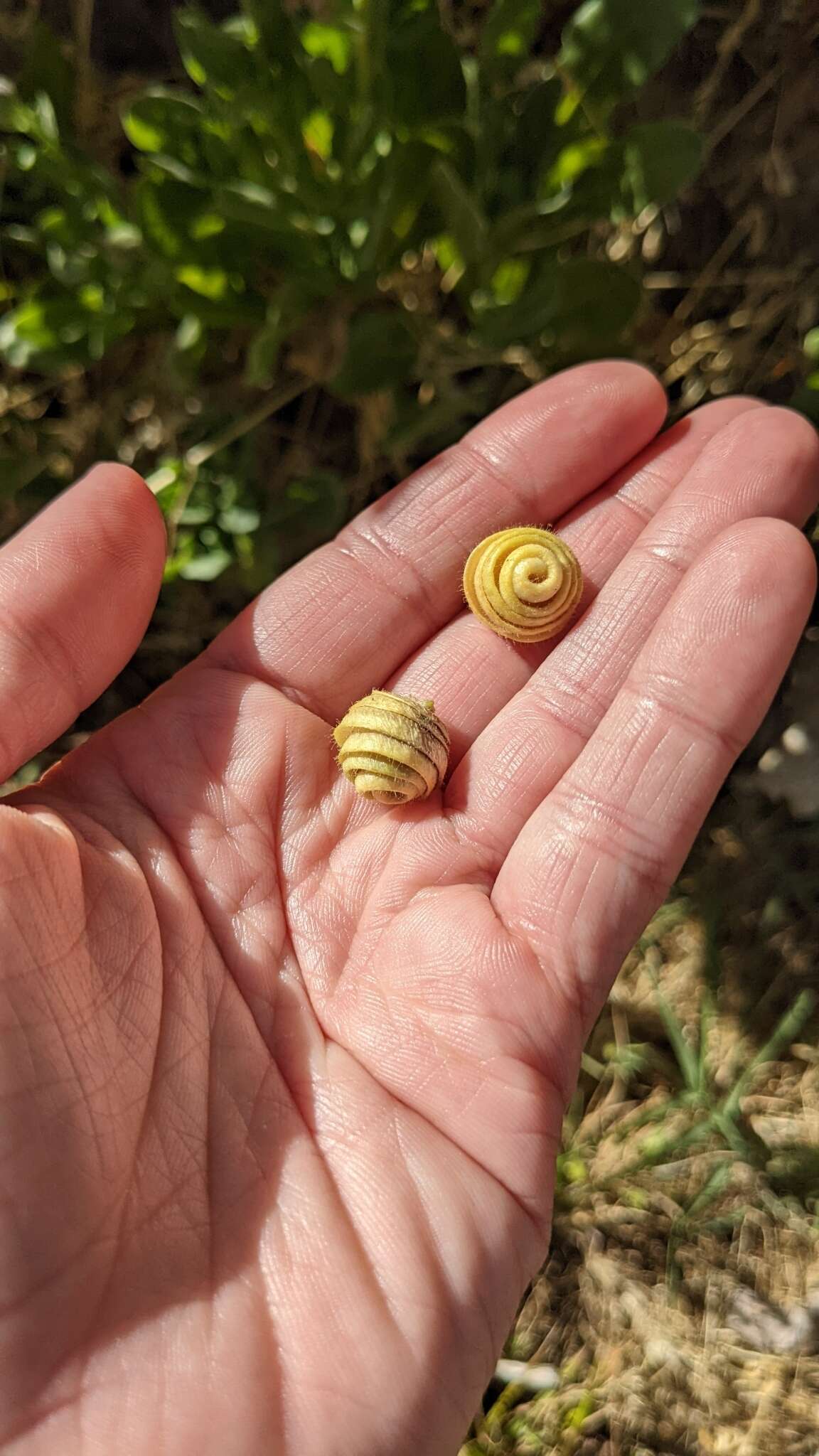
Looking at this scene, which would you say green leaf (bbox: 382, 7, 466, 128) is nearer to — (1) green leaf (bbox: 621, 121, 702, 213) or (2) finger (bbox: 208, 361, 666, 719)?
(1) green leaf (bbox: 621, 121, 702, 213)

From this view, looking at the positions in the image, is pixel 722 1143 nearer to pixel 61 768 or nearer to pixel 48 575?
pixel 61 768

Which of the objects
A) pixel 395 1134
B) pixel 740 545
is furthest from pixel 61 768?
pixel 740 545

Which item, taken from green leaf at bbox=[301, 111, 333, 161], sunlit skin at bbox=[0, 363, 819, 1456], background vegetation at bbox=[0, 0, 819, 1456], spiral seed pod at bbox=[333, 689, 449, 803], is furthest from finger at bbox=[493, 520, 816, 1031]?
green leaf at bbox=[301, 111, 333, 161]

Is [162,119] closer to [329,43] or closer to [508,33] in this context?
[329,43]

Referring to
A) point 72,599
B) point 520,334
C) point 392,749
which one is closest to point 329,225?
point 520,334

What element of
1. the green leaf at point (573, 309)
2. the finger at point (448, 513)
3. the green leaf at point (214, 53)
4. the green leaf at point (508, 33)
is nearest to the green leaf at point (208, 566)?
the finger at point (448, 513)

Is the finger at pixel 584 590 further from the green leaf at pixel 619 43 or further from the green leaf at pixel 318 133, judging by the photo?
the green leaf at pixel 318 133

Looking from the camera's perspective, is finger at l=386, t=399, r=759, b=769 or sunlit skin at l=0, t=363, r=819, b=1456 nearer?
sunlit skin at l=0, t=363, r=819, b=1456
